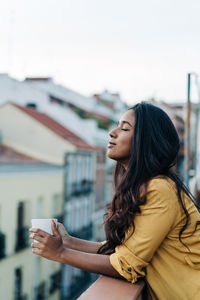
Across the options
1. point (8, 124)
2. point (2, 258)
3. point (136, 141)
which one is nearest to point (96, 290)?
point (136, 141)

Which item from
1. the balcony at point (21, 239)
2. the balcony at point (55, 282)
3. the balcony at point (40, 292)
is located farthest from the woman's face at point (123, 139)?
Result: the balcony at point (55, 282)

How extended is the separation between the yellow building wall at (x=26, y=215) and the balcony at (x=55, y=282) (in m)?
0.23

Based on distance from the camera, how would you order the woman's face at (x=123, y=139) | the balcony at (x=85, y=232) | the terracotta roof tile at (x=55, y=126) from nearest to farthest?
the woman's face at (x=123, y=139)
the terracotta roof tile at (x=55, y=126)
the balcony at (x=85, y=232)

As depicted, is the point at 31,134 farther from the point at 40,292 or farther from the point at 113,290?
the point at 113,290

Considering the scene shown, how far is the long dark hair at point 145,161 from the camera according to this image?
1830 mm

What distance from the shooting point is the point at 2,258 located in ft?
48.6

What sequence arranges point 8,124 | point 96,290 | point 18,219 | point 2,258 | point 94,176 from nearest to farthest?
point 96,290
point 2,258
point 18,219
point 8,124
point 94,176

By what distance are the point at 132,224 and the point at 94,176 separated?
22981 mm

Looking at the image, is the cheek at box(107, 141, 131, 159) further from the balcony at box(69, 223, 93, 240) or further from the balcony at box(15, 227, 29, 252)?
the balcony at box(69, 223, 93, 240)

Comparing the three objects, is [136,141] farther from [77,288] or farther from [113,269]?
[77,288]

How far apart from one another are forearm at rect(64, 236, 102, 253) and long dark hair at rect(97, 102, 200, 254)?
27 centimetres

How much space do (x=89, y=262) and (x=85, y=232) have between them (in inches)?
834

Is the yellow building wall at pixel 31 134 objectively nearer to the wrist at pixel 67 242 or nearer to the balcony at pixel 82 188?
the balcony at pixel 82 188

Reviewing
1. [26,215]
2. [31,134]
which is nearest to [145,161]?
[26,215]
